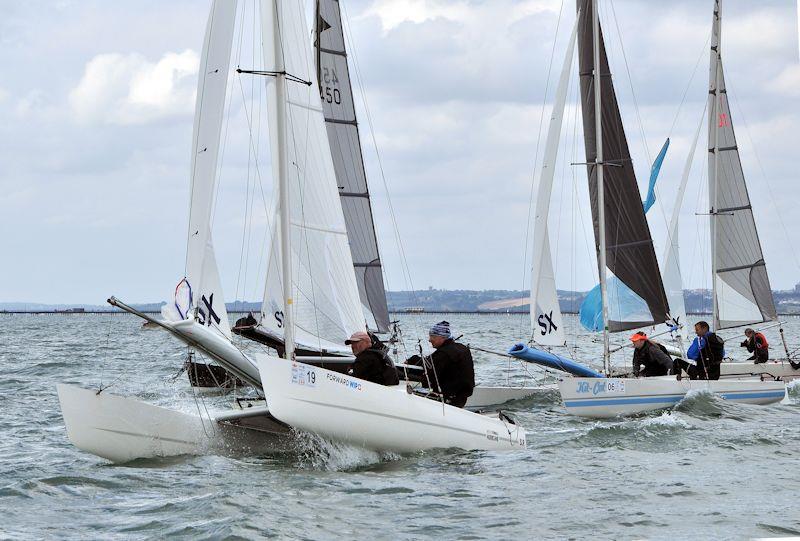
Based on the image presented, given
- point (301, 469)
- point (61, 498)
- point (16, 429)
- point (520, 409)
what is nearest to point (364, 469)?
point (301, 469)

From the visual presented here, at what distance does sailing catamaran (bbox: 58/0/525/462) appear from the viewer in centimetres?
1071

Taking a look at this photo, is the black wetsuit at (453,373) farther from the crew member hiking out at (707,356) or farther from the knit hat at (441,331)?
the crew member hiking out at (707,356)

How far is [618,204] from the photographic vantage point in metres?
19.4

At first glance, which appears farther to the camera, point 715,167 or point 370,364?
point 715,167

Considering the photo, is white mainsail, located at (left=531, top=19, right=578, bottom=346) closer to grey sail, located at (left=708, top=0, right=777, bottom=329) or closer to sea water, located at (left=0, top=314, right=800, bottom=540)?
sea water, located at (left=0, top=314, right=800, bottom=540)

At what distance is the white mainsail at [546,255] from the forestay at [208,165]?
302 inches

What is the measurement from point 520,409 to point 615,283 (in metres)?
3.36

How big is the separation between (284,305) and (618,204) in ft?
31.6

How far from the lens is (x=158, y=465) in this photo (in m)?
10.9

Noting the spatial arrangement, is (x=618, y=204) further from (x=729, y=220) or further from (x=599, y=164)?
(x=729, y=220)

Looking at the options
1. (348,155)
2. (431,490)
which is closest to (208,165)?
(431,490)

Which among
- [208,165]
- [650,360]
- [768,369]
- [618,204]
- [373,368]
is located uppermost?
[618,204]

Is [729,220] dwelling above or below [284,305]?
above

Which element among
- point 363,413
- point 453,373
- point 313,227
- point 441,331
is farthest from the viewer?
point 313,227
